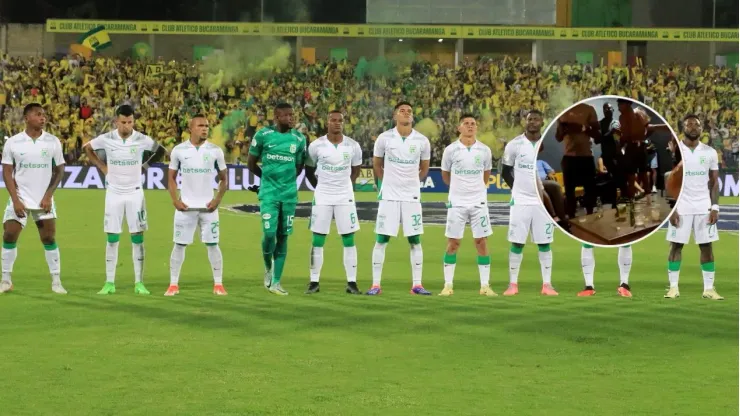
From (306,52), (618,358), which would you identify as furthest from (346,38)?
(618,358)

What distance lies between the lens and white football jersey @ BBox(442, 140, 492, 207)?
39.2 ft

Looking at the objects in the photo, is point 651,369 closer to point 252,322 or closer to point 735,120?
point 252,322

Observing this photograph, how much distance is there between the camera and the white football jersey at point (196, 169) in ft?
38.1

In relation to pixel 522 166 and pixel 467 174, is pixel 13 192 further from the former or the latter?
pixel 522 166

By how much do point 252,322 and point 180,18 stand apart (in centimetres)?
3153

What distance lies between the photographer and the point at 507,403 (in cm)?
667

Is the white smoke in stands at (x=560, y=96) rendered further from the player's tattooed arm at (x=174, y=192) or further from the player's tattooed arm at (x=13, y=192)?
the player's tattooed arm at (x=13, y=192)

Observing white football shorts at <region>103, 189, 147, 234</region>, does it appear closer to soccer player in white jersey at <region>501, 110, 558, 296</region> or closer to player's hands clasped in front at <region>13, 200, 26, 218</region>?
player's hands clasped in front at <region>13, 200, 26, 218</region>

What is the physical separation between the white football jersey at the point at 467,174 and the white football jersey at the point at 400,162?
32cm

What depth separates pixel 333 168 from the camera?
39.1 feet

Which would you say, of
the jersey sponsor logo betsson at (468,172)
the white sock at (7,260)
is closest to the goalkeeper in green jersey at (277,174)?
the jersey sponsor logo betsson at (468,172)

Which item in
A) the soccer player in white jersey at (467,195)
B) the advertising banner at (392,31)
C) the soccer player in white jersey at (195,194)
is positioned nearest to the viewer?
the soccer player in white jersey at (195,194)

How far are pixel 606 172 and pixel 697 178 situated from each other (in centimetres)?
850

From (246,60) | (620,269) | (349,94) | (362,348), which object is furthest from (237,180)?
(362,348)
